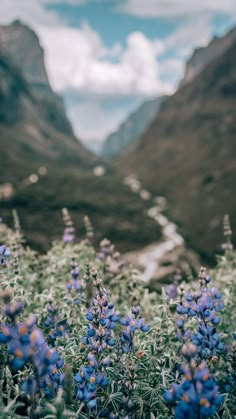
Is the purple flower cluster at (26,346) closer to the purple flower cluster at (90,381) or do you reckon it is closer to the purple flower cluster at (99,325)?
the purple flower cluster at (90,381)

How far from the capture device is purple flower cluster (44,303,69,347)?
22.0ft

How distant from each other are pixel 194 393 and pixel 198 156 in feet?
405

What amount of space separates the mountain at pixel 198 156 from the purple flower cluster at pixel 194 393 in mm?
56099

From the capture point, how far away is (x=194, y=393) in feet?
13.5

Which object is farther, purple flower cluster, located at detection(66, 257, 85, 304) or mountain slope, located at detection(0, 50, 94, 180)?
mountain slope, located at detection(0, 50, 94, 180)

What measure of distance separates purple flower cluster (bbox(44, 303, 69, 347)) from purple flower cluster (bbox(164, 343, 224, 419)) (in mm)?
3060

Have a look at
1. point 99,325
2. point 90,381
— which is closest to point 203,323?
point 99,325

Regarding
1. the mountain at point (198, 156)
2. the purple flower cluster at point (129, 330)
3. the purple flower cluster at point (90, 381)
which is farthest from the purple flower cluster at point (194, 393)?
the mountain at point (198, 156)

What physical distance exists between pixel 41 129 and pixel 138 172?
82.4 meters

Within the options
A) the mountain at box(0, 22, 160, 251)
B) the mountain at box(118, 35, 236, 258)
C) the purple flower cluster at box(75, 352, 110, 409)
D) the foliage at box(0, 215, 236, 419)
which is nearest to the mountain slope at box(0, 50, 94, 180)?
the mountain at box(0, 22, 160, 251)

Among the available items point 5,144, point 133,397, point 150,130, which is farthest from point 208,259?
point 150,130

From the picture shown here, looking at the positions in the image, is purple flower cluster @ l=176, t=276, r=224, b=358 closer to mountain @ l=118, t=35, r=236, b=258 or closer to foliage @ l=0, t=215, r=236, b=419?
foliage @ l=0, t=215, r=236, b=419

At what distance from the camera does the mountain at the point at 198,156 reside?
262 ft

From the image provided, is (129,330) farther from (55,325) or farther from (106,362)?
(55,325)
